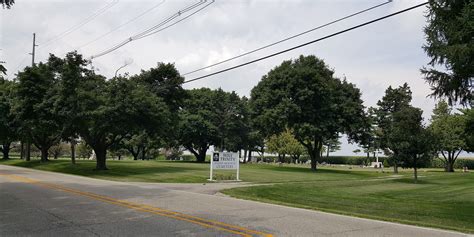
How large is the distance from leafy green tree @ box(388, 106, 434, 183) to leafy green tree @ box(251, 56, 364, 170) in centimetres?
952

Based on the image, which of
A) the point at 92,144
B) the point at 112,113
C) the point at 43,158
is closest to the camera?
the point at 112,113

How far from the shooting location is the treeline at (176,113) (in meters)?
32.2

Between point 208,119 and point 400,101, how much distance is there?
3323cm

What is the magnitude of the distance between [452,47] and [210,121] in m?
59.9

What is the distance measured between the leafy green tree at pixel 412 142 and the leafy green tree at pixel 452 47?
18525mm

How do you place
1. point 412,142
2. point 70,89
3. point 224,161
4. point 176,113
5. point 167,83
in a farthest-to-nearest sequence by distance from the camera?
1. point 167,83
2. point 176,113
3. point 70,89
4. point 412,142
5. point 224,161

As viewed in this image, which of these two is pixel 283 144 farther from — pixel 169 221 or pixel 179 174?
pixel 169 221

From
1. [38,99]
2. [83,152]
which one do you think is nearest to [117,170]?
[38,99]

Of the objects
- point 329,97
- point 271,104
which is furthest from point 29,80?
point 329,97

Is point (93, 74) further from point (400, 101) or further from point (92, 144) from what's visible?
point (400, 101)

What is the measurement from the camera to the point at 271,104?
4350 centimetres

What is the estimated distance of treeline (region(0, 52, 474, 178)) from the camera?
32.2 metres

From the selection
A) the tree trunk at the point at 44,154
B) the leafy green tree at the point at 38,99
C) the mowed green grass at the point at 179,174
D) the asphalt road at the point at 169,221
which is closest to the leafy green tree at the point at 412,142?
the mowed green grass at the point at 179,174

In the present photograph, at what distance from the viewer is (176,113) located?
48781mm
